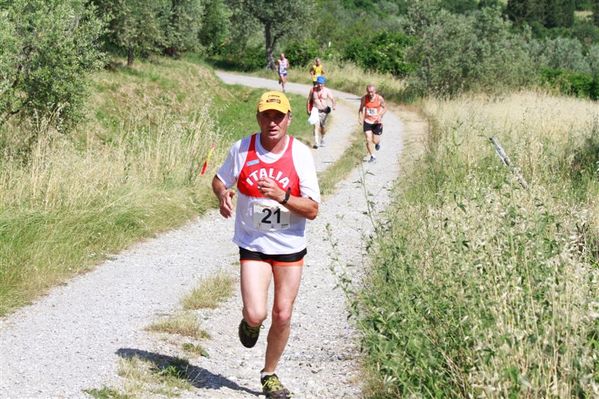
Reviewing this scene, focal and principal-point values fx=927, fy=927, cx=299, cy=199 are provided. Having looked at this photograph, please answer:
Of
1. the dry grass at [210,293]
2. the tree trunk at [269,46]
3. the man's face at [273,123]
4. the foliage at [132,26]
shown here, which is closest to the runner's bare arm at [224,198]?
the man's face at [273,123]

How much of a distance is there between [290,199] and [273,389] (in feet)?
4.21

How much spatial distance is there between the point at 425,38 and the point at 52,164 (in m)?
25.5

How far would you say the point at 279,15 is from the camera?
4791cm

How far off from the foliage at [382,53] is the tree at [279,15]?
3.07m

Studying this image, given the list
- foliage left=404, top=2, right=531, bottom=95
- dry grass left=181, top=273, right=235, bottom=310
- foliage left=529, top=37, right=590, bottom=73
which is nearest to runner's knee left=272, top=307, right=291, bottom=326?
dry grass left=181, top=273, right=235, bottom=310

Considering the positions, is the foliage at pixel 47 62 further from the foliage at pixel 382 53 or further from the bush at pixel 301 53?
the bush at pixel 301 53

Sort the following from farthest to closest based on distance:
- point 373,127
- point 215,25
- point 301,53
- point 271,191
Answer: point 215,25 < point 301,53 < point 373,127 < point 271,191

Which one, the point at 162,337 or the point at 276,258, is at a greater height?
the point at 276,258

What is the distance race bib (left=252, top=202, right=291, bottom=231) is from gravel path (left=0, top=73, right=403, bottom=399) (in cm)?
29

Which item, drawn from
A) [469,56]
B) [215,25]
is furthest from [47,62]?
[215,25]

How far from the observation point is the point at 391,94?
121 feet

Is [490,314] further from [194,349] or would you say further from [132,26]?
[132,26]

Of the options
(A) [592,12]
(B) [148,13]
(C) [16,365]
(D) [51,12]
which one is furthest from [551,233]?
(A) [592,12]

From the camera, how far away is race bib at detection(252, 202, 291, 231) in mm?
5688
